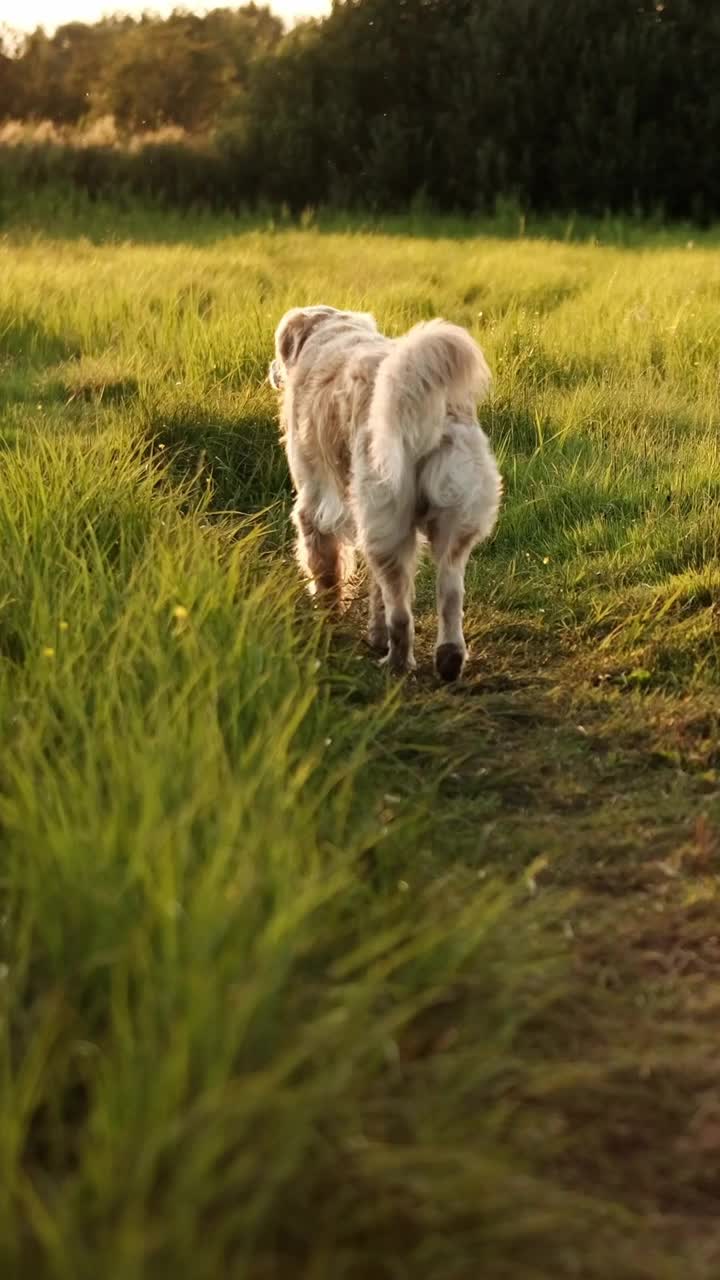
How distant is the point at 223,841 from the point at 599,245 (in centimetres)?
1361

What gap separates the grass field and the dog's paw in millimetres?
76

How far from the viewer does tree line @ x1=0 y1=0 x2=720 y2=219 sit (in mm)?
20812

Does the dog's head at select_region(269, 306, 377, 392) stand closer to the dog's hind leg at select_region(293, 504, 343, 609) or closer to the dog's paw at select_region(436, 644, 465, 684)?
the dog's hind leg at select_region(293, 504, 343, 609)

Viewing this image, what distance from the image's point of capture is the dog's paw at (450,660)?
16.4 ft

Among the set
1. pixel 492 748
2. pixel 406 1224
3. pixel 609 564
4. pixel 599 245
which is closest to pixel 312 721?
pixel 492 748

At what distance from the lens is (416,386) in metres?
4.51

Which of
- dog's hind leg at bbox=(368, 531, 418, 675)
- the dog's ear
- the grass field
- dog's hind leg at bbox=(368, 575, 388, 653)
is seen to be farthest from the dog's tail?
the dog's ear

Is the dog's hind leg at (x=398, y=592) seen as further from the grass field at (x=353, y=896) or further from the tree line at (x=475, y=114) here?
the tree line at (x=475, y=114)

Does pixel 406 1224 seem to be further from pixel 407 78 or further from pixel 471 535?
pixel 407 78

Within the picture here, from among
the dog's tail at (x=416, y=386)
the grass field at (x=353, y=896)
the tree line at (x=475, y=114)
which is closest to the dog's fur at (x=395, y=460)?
the dog's tail at (x=416, y=386)

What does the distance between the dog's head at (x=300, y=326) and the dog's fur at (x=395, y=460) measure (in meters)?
0.01

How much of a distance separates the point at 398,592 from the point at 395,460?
0.55 m

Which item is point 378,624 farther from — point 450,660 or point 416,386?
point 416,386

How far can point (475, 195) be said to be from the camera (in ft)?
69.2
